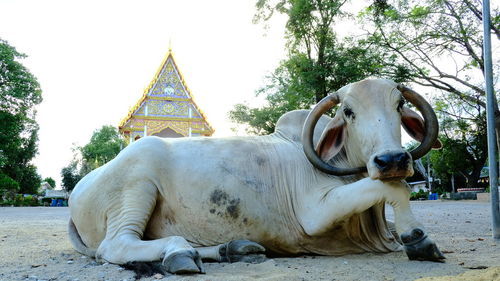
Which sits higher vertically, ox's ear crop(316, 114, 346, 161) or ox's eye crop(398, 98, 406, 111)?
ox's eye crop(398, 98, 406, 111)

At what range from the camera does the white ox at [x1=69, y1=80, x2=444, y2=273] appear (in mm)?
3238

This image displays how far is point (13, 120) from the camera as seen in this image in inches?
1018

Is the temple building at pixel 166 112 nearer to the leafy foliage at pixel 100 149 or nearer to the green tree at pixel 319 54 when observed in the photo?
the green tree at pixel 319 54

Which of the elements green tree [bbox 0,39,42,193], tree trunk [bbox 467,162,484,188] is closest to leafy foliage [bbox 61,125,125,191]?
green tree [bbox 0,39,42,193]

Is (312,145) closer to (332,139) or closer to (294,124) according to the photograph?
(332,139)

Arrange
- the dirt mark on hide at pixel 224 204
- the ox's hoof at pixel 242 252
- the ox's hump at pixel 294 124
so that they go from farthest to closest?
the ox's hump at pixel 294 124 < the dirt mark on hide at pixel 224 204 < the ox's hoof at pixel 242 252

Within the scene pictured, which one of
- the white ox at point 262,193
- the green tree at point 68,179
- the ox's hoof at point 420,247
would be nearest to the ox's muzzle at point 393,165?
the white ox at point 262,193

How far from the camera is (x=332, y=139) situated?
12.0 ft

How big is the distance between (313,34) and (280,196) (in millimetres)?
12885

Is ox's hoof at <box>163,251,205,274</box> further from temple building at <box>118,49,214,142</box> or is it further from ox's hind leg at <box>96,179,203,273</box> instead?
temple building at <box>118,49,214,142</box>

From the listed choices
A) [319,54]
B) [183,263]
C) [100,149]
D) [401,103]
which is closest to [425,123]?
[401,103]

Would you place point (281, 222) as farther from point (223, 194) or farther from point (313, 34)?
point (313, 34)

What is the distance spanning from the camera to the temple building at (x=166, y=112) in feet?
82.5

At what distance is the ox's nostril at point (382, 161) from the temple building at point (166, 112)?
22.3m
